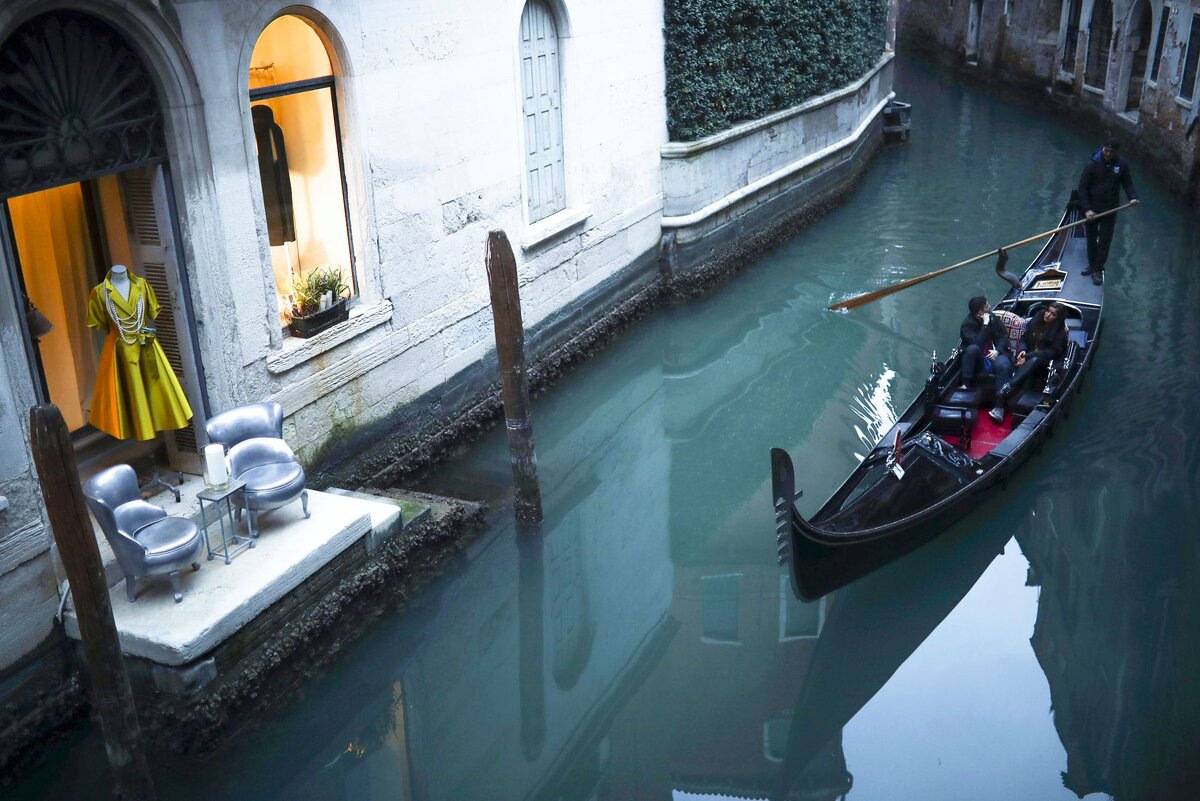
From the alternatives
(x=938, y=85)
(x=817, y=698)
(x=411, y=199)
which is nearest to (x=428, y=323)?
(x=411, y=199)

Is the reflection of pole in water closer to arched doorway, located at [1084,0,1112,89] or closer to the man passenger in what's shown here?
the man passenger

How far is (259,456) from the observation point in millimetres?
5797

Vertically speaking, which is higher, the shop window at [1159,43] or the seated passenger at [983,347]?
the shop window at [1159,43]

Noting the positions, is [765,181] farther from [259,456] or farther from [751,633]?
[259,456]

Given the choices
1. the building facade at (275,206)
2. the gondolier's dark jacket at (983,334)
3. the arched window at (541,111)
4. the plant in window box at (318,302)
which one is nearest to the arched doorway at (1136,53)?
the building facade at (275,206)

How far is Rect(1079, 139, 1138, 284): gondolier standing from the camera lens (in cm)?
1012

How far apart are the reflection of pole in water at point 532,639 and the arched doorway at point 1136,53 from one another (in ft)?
45.4

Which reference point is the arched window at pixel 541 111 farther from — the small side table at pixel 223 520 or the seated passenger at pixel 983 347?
the small side table at pixel 223 520

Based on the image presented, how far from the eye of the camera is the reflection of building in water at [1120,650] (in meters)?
5.18

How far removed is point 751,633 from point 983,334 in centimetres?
281

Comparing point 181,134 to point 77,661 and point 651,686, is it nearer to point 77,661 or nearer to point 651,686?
point 77,661

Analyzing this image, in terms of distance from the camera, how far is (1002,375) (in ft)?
25.1

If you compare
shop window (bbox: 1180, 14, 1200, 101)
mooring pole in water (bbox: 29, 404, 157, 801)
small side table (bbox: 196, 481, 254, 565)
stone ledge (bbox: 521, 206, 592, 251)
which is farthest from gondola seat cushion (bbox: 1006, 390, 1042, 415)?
shop window (bbox: 1180, 14, 1200, 101)

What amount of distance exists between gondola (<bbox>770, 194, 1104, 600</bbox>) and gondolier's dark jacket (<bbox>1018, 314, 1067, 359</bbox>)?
8 cm
